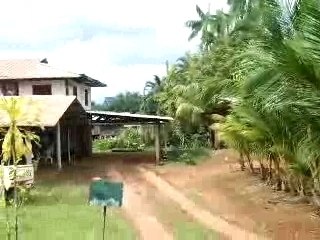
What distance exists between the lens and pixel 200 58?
107 feet

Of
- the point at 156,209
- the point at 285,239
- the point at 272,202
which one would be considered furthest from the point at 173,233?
the point at 272,202

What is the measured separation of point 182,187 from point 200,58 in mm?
15380

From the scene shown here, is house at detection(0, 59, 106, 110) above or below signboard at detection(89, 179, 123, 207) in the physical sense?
above

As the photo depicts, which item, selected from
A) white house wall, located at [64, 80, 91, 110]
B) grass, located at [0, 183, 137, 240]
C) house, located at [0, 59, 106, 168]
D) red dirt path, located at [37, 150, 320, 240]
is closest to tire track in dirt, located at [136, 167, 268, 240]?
red dirt path, located at [37, 150, 320, 240]

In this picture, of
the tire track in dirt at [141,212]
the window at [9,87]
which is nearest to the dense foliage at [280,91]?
the tire track in dirt at [141,212]

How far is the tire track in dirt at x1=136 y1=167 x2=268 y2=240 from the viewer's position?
10594mm

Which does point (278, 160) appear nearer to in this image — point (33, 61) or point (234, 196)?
point (234, 196)

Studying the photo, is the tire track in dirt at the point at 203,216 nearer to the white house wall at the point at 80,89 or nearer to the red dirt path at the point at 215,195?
the red dirt path at the point at 215,195

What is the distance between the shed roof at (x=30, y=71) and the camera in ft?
98.3

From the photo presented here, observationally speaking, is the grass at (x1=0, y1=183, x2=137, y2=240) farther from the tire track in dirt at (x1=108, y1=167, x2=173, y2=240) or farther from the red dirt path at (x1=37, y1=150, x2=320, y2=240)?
the red dirt path at (x1=37, y1=150, x2=320, y2=240)

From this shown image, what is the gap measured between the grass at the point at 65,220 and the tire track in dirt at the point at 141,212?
23 centimetres

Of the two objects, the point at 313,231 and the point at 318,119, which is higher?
the point at 318,119

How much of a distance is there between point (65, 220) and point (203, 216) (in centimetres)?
290

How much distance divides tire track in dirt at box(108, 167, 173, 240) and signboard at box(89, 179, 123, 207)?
2.95m
